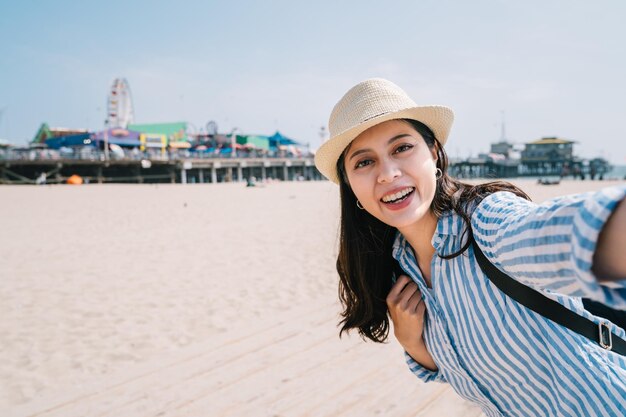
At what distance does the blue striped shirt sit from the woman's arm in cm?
2

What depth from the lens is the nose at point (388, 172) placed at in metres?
1.34

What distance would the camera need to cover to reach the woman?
0.72 meters

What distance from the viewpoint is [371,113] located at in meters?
1.35

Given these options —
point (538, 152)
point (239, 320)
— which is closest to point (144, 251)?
point (239, 320)

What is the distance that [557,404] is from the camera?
1087 mm

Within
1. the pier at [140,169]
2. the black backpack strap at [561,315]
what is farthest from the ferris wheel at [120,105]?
the black backpack strap at [561,315]

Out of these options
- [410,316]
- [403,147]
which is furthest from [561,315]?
[403,147]

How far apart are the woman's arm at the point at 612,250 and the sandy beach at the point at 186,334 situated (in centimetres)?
208

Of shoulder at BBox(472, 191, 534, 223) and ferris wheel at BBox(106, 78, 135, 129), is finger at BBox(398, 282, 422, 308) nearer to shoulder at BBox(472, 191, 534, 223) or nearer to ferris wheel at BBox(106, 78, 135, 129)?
shoulder at BBox(472, 191, 534, 223)

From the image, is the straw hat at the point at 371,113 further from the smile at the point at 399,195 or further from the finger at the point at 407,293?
the finger at the point at 407,293

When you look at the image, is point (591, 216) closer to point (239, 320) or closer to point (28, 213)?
point (239, 320)

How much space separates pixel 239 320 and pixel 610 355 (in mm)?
4198

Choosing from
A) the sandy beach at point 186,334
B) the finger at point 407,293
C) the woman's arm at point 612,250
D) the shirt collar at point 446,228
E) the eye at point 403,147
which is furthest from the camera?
the sandy beach at point 186,334

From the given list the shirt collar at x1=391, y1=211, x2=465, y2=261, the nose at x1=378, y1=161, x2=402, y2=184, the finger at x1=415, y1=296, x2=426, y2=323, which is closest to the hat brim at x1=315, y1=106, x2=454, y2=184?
the nose at x1=378, y1=161, x2=402, y2=184
